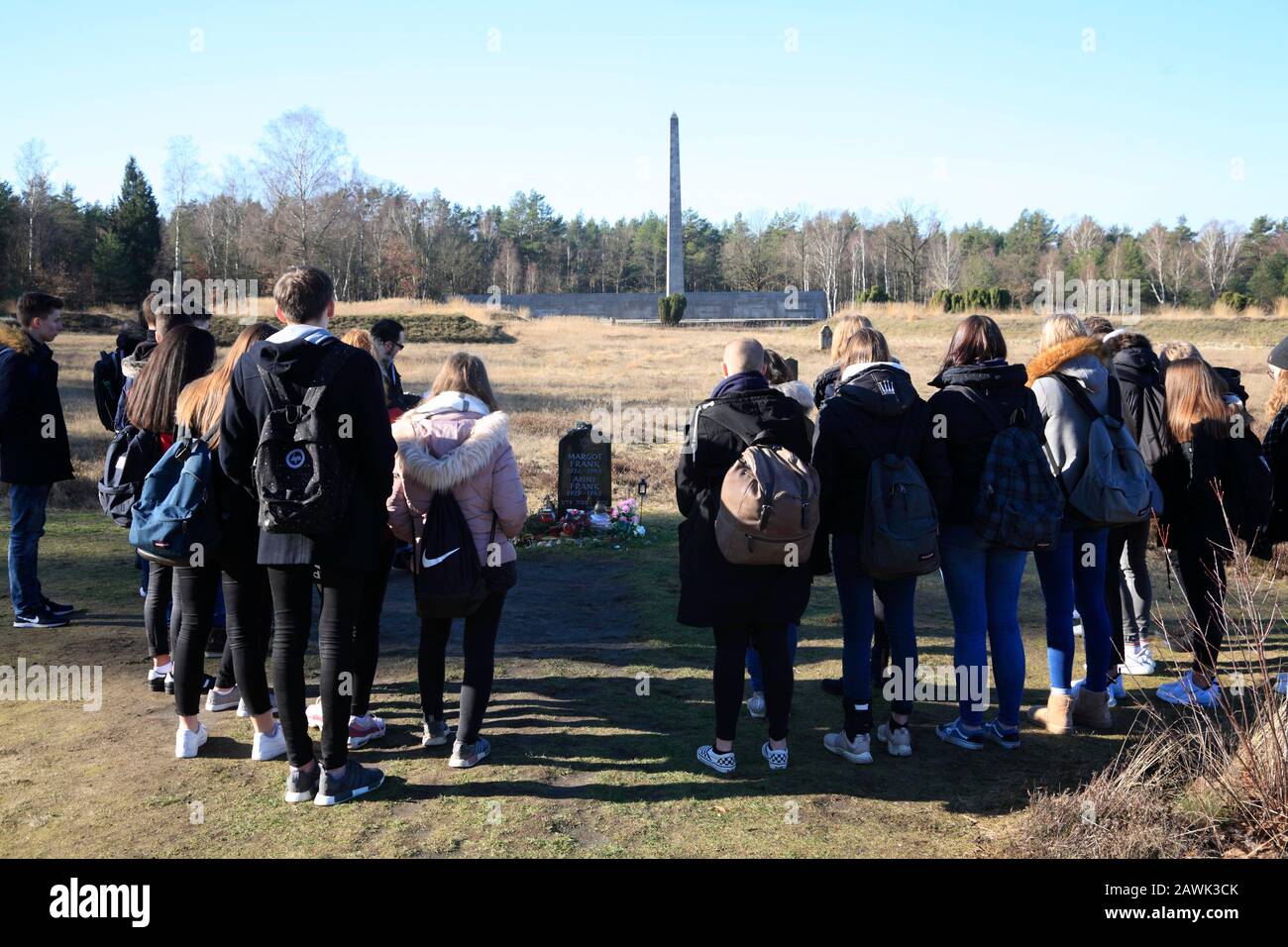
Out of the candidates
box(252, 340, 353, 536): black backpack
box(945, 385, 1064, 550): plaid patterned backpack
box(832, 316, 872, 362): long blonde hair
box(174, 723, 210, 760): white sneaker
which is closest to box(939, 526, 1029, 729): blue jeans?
box(945, 385, 1064, 550): plaid patterned backpack

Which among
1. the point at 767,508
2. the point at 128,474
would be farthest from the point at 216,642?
the point at 767,508

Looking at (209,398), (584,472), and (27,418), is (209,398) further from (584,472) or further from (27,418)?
(584,472)

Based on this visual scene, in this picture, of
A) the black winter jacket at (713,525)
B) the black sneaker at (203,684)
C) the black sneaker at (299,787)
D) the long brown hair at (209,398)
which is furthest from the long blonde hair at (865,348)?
the black sneaker at (203,684)

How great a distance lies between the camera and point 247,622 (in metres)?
4.12

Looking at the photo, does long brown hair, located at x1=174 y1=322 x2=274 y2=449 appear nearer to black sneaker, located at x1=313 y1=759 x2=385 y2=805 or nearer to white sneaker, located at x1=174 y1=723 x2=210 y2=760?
white sneaker, located at x1=174 y1=723 x2=210 y2=760

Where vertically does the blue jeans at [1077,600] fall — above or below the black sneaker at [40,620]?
above

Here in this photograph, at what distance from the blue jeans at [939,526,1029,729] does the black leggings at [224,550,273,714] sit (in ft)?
9.79

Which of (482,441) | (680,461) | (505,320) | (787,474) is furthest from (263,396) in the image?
(505,320)

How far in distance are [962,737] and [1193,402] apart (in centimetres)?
222

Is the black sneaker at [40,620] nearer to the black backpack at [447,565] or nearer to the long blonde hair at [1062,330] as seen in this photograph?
the black backpack at [447,565]

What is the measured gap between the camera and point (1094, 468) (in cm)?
479

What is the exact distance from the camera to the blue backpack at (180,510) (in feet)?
13.6

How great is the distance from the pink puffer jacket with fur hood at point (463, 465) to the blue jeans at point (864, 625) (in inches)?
57.2

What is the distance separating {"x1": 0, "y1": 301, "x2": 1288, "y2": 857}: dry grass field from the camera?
12.3 feet
